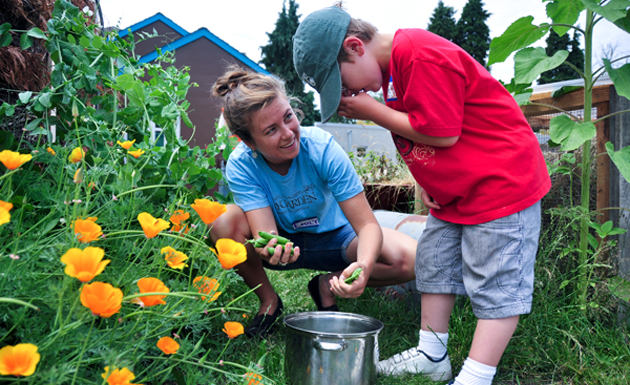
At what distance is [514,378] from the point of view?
1.47 m

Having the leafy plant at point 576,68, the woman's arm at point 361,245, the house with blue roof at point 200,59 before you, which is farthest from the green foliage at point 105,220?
the house with blue roof at point 200,59

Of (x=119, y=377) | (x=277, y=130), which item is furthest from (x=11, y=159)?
(x=277, y=130)

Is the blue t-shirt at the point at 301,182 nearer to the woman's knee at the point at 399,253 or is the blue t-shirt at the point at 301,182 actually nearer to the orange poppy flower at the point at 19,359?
the woman's knee at the point at 399,253

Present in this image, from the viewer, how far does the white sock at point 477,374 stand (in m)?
1.27

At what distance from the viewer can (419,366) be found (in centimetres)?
145

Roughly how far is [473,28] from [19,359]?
26.8 m

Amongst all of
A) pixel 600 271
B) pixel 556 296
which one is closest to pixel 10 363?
pixel 556 296

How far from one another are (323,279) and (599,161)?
4.30 ft

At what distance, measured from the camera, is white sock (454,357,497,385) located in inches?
50.1

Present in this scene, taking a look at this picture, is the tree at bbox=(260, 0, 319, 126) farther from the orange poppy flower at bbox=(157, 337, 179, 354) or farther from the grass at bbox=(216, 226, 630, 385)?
the orange poppy flower at bbox=(157, 337, 179, 354)

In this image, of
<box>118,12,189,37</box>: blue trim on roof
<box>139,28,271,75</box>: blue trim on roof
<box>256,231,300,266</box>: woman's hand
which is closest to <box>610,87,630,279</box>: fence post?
<box>256,231,300,266</box>: woman's hand

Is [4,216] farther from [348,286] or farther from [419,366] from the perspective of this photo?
[419,366]

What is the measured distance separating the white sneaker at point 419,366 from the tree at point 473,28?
82.1 ft

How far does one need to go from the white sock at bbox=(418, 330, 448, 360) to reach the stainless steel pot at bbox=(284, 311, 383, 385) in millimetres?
265
